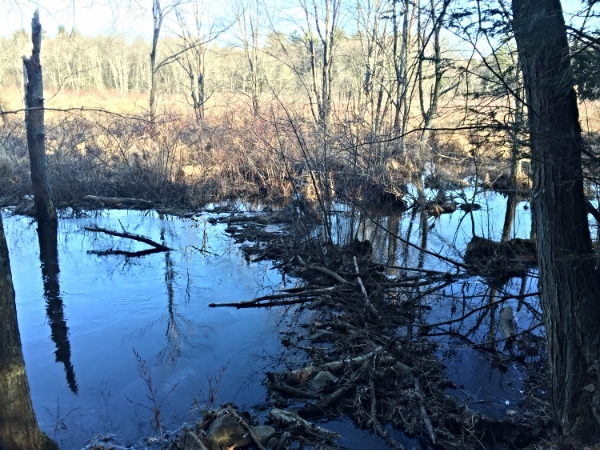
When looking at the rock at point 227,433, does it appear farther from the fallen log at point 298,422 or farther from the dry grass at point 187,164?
the dry grass at point 187,164

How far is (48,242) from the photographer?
1142cm

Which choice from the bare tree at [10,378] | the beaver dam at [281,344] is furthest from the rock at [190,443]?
the bare tree at [10,378]

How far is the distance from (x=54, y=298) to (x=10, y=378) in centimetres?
512

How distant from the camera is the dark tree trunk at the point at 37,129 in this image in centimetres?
1180

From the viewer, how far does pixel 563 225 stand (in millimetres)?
3711

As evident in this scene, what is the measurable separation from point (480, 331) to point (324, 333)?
7.62ft

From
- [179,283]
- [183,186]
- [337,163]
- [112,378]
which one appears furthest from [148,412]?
[183,186]

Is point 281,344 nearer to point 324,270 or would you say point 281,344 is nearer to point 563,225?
point 324,270

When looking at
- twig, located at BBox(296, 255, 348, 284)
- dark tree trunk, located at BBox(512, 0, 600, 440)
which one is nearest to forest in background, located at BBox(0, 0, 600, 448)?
dark tree trunk, located at BBox(512, 0, 600, 440)

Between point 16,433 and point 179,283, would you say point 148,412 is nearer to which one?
point 16,433

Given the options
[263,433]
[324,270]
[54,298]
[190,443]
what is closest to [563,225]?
[263,433]

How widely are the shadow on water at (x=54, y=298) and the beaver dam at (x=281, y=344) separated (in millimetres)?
34

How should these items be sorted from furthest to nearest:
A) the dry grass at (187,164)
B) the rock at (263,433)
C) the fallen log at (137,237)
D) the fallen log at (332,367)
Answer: the dry grass at (187,164) < the fallen log at (137,237) < the fallen log at (332,367) < the rock at (263,433)

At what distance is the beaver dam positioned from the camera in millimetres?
4508
